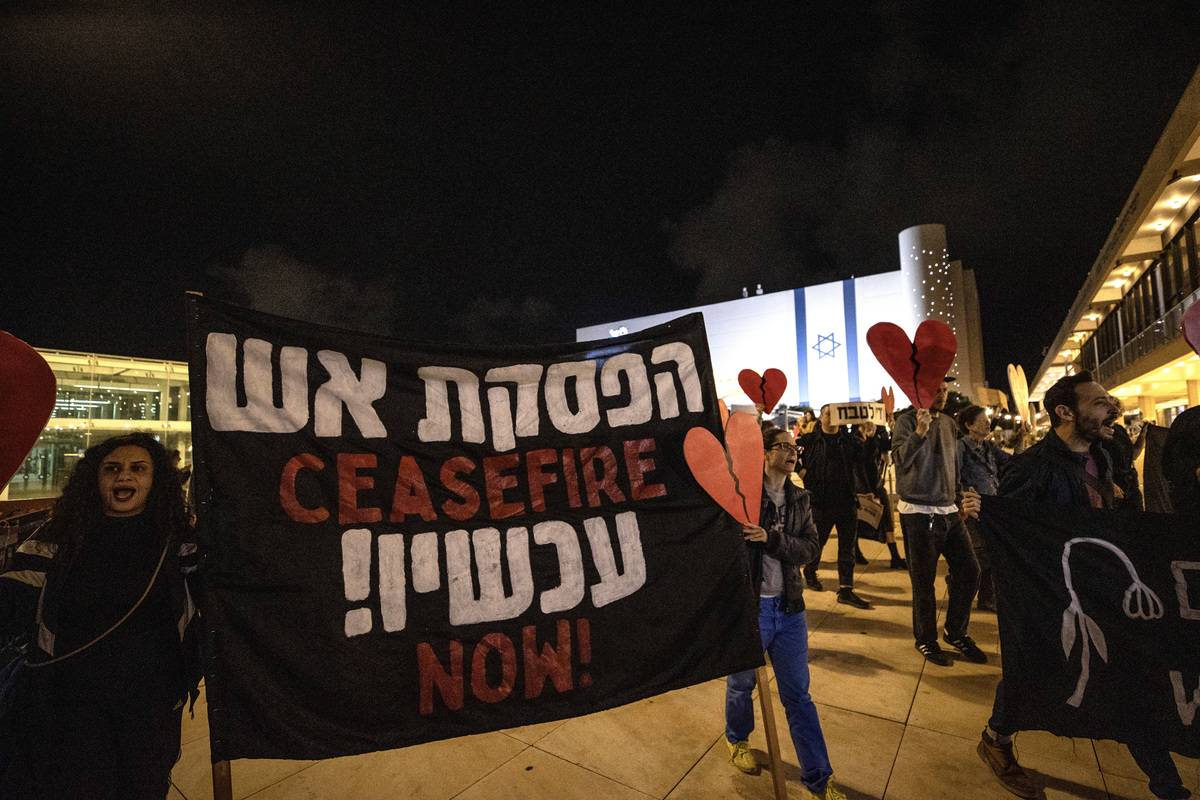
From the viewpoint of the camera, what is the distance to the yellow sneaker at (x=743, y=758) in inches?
109

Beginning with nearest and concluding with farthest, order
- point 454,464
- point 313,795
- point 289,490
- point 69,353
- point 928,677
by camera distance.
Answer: point 289,490 < point 454,464 < point 313,795 < point 928,677 < point 69,353

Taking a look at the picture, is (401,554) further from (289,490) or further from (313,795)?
(313,795)

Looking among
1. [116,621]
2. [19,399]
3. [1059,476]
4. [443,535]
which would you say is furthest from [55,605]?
[1059,476]

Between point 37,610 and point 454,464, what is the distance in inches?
57.2

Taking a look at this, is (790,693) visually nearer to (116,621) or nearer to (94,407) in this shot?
(116,621)

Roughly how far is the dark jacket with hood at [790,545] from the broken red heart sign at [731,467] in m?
0.24

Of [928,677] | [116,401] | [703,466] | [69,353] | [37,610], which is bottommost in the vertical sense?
[928,677]

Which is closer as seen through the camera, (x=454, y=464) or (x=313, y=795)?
(x=454, y=464)

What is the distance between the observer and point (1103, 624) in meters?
2.53

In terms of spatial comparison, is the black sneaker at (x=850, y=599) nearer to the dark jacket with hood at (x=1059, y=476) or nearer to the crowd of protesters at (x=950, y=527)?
the crowd of protesters at (x=950, y=527)

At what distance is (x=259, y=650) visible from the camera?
6.09 feet

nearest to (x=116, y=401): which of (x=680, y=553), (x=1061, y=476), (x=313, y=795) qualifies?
(x=313, y=795)

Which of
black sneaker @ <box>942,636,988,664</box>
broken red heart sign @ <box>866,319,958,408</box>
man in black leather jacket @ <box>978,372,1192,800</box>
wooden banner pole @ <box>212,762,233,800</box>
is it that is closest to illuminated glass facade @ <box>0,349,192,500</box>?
wooden banner pole @ <box>212,762,233,800</box>

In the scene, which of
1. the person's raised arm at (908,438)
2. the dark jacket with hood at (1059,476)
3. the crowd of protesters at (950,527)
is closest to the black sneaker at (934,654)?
the crowd of protesters at (950,527)
